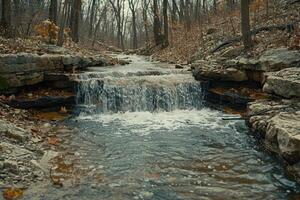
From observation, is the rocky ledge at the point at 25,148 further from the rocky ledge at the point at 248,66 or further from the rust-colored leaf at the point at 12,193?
the rocky ledge at the point at 248,66

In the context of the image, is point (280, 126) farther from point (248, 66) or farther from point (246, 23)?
point (246, 23)

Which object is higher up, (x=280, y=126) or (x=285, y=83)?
(x=285, y=83)

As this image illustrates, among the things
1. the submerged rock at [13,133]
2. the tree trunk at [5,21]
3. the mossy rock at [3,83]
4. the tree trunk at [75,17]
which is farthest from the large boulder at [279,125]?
the tree trunk at [75,17]

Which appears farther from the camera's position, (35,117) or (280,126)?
(35,117)

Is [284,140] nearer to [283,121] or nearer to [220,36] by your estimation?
[283,121]

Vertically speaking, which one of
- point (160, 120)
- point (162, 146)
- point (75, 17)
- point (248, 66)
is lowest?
point (162, 146)

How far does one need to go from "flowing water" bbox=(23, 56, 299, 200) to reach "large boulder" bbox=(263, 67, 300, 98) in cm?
130

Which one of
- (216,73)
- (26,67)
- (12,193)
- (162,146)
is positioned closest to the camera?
(12,193)

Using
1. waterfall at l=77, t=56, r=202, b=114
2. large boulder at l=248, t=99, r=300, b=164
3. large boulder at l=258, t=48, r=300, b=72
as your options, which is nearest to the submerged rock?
waterfall at l=77, t=56, r=202, b=114

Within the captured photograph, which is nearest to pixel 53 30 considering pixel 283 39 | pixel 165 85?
pixel 165 85

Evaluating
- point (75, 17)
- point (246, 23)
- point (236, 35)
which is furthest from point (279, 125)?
point (75, 17)

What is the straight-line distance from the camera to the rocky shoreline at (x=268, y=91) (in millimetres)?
7206

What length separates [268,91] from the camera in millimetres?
10477

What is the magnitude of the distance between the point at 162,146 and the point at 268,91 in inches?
147
